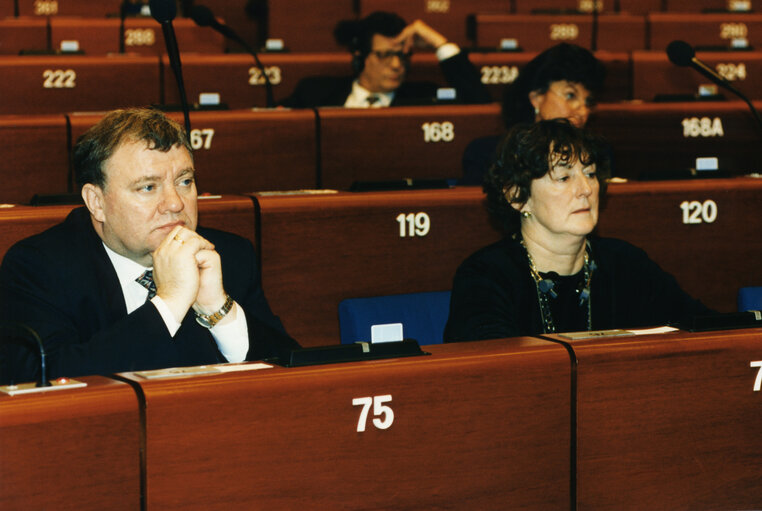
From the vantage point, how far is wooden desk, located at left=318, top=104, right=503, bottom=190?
343cm

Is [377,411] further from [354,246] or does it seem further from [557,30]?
[557,30]

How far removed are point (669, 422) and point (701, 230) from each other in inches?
65.1

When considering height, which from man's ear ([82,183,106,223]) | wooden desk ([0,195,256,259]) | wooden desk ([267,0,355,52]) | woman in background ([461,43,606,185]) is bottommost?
wooden desk ([0,195,256,259])

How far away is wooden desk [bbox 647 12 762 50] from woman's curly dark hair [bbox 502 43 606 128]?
2790 millimetres

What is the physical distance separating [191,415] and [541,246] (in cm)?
129

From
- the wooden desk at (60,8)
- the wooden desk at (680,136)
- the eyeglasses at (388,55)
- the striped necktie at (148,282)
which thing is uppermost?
the wooden desk at (60,8)

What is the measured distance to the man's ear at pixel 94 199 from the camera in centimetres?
192

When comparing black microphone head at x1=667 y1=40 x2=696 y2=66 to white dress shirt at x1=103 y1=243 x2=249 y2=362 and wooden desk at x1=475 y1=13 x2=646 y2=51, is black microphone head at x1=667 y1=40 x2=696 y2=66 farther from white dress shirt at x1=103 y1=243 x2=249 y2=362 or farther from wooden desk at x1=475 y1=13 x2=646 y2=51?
wooden desk at x1=475 y1=13 x2=646 y2=51

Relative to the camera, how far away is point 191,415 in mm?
1144

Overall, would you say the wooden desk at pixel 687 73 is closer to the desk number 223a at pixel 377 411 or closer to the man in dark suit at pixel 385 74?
the man in dark suit at pixel 385 74

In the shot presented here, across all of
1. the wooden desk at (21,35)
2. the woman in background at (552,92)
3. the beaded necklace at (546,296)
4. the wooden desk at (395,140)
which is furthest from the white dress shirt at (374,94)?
the beaded necklace at (546,296)

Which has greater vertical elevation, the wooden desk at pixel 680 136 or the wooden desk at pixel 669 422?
the wooden desk at pixel 680 136

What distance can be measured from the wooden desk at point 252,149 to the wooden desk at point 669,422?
2.02 metres

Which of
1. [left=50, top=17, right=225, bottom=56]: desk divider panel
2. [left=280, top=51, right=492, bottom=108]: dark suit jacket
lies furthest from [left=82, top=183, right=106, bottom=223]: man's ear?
[left=50, top=17, right=225, bottom=56]: desk divider panel
